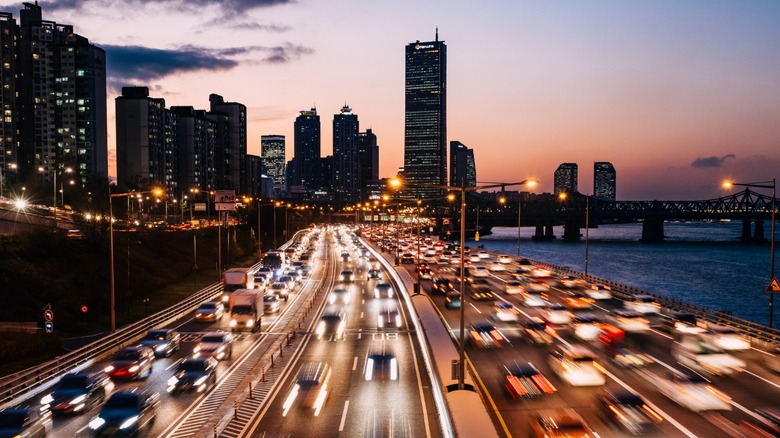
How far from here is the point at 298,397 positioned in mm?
26156

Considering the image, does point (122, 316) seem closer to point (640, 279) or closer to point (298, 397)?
point (298, 397)

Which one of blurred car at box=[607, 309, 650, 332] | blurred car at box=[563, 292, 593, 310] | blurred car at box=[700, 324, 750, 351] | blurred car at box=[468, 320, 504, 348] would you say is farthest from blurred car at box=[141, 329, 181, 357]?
blurred car at box=[563, 292, 593, 310]

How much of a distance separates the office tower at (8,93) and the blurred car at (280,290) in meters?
152

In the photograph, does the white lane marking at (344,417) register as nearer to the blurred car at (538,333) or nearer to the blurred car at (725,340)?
the blurred car at (538,333)

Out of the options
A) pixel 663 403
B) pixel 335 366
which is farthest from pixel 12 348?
pixel 663 403

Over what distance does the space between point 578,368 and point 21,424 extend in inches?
974

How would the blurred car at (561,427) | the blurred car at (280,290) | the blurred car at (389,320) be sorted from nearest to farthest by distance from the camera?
the blurred car at (561,427) → the blurred car at (389,320) → the blurred car at (280,290)

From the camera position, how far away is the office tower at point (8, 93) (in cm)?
17238

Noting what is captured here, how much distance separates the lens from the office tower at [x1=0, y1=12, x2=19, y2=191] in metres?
172

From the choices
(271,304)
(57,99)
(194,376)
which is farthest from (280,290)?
(57,99)

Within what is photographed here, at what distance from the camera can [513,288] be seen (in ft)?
215

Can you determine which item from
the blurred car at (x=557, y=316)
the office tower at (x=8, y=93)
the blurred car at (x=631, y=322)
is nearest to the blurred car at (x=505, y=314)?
the blurred car at (x=557, y=316)

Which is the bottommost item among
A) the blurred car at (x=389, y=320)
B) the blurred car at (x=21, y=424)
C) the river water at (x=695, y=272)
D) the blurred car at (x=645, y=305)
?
the river water at (x=695, y=272)

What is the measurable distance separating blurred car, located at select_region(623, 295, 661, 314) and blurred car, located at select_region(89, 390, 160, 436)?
42077 mm
